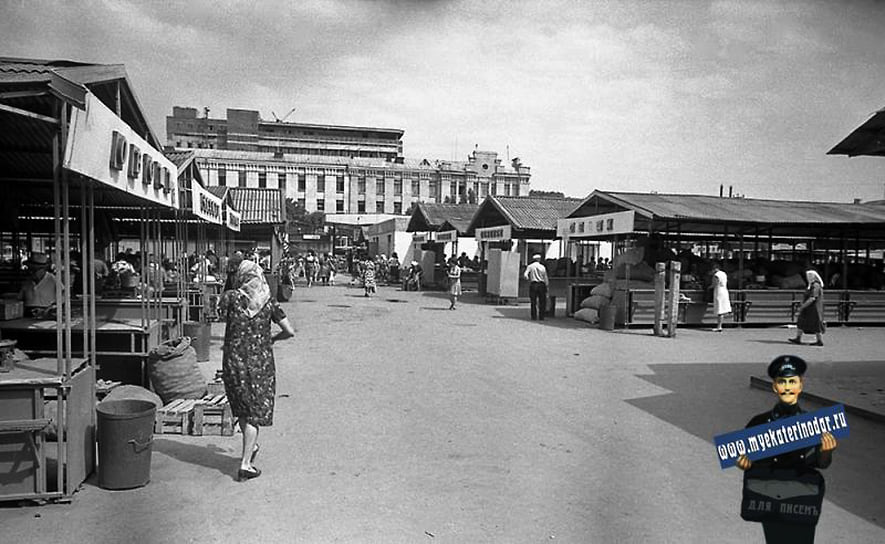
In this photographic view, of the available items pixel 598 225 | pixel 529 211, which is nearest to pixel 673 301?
pixel 598 225

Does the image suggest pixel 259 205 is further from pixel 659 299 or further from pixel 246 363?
pixel 246 363

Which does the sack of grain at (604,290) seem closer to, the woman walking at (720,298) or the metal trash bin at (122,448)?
the woman walking at (720,298)

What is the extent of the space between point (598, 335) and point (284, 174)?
6026cm

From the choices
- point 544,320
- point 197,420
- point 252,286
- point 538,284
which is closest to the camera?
point 252,286

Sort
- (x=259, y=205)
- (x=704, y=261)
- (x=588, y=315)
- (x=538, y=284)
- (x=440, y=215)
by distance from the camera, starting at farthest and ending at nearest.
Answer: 1. (x=440, y=215)
2. (x=259, y=205)
3. (x=704, y=261)
4. (x=538, y=284)
5. (x=588, y=315)

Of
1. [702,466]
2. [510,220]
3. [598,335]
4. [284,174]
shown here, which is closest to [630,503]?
[702,466]

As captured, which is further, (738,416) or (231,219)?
(231,219)

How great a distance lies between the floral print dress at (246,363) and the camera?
4.80 m

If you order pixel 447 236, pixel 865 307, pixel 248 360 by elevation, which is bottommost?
pixel 865 307

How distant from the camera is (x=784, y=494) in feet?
8.24

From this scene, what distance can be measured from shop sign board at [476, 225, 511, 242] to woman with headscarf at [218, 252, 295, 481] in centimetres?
1785

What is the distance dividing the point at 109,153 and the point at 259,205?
15.6 meters

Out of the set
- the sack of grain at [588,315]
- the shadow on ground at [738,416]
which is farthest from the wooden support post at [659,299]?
the shadow on ground at [738,416]

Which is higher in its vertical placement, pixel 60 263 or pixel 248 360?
pixel 60 263
